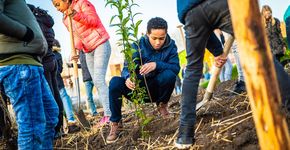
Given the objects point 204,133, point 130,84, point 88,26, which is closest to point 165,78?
point 130,84

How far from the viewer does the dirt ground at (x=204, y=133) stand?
209cm

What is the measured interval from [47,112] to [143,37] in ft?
4.31

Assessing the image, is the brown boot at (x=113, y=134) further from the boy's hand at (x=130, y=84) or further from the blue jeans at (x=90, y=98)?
the blue jeans at (x=90, y=98)

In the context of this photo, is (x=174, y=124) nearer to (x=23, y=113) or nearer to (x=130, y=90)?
(x=130, y=90)

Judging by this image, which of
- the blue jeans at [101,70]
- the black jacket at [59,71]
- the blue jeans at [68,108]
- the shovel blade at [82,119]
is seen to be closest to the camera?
the blue jeans at [101,70]

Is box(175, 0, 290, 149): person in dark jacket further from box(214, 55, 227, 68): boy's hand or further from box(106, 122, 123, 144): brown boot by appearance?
box(106, 122, 123, 144): brown boot

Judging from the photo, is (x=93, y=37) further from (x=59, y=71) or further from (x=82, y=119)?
(x=59, y=71)

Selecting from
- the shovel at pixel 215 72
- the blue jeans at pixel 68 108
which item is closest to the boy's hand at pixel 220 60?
the shovel at pixel 215 72

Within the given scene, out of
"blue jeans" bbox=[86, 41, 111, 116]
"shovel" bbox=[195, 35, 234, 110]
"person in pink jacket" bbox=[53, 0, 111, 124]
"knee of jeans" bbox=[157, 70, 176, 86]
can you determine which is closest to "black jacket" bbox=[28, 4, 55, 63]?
"person in pink jacket" bbox=[53, 0, 111, 124]

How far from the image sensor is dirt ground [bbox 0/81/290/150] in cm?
209

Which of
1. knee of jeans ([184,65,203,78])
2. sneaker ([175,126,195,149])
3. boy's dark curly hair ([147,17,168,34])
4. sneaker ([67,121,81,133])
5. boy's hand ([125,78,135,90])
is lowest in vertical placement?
sneaker ([67,121,81,133])

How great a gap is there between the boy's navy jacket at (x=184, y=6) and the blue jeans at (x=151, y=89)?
3.35ft

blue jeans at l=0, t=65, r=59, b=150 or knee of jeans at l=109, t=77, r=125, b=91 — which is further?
knee of jeans at l=109, t=77, r=125, b=91

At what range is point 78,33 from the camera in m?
3.92
